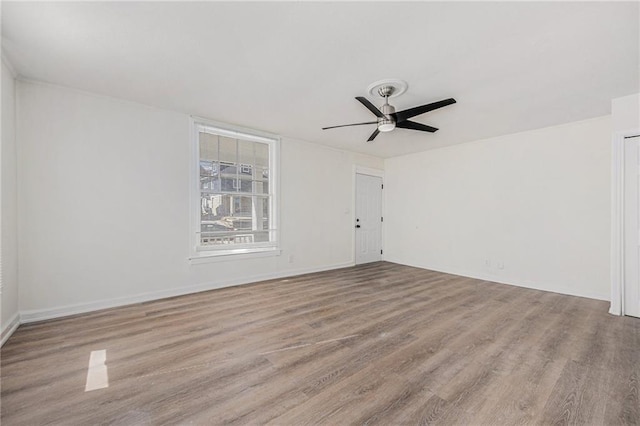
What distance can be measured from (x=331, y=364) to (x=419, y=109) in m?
2.70

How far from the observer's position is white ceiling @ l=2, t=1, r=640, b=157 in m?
1.91

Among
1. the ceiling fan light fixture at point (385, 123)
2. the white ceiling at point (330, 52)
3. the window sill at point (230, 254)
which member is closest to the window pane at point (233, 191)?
the window sill at point (230, 254)

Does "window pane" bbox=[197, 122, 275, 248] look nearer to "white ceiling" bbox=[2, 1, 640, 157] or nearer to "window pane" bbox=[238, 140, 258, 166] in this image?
"window pane" bbox=[238, 140, 258, 166]

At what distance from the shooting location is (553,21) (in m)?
1.98

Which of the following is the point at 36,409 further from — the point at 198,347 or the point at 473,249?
the point at 473,249

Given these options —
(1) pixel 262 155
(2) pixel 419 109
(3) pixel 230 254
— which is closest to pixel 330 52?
(2) pixel 419 109

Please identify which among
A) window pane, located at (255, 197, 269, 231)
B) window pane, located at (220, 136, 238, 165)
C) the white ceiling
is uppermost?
the white ceiling

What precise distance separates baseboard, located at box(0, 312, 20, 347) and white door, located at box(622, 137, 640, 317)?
21.3ft

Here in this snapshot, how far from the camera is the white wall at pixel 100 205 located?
9.67 ft

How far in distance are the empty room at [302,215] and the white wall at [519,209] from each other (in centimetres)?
3

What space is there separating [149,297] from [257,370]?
2.36 m

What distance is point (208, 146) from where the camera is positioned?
420 cm

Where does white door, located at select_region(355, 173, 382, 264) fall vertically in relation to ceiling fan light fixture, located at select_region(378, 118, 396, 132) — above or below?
below

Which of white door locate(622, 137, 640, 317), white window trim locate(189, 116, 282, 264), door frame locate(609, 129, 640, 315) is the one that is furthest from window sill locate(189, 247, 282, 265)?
white door locate(622, 137, 640, 317)
